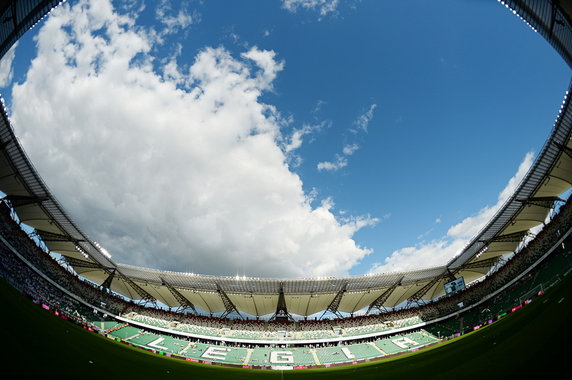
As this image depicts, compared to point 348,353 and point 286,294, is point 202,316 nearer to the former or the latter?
point 286,294

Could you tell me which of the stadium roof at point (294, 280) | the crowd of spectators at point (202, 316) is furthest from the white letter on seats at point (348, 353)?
the stadium roof at point (294, 280)

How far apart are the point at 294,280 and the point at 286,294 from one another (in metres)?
5.24

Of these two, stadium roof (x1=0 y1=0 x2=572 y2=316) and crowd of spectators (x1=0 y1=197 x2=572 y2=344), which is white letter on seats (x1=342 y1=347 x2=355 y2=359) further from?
stadium roof (x1=0 y1=0 x2=572 y2=316)

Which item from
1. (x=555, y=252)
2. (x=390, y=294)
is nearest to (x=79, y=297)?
(x=390, y=294)

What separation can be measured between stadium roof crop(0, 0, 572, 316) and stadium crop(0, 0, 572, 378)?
0.60 ft

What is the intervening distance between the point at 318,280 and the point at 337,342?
1057 centimetres

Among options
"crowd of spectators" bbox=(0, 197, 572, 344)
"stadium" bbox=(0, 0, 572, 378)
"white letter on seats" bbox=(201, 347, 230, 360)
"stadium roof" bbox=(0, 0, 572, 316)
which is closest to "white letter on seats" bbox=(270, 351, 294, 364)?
"stadium" bbox=(0, 0, 572, 378)

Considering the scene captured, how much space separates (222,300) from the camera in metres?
46.9

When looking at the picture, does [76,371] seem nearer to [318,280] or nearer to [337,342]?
[318,280]

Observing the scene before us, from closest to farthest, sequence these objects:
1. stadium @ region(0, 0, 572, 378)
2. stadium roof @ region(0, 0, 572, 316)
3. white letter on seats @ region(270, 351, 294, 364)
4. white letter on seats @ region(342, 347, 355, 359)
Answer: stadium roof @ region(0, 0, 572, 316) < stadium @ region(0, 0, 572, 378) < white letter on seats @ region(270, 351, 294, 364) < white letter on seats @ region(342, 347, 355, 359)

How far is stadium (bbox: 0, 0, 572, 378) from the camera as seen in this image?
22906 mm

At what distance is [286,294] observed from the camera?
4466 cm

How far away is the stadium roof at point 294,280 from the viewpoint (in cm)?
1259

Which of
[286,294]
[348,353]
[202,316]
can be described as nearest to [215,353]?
[202,316]
